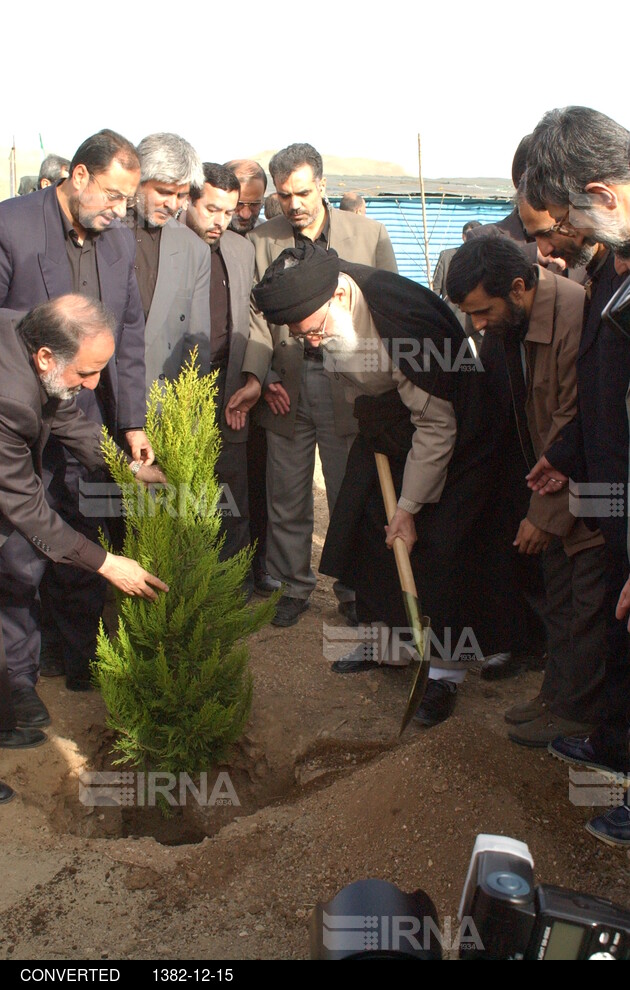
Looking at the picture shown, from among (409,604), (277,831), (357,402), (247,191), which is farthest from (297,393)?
(277,831)

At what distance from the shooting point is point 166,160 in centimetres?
423

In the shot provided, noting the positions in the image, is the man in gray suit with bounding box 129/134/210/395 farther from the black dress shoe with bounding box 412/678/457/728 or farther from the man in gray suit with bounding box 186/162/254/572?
the black dress shoe with bounding box 412/678/457/728

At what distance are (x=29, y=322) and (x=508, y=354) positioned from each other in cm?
180

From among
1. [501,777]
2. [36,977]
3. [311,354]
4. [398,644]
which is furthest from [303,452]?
[36,977]

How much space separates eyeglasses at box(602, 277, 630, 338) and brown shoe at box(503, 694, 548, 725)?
6.33ft

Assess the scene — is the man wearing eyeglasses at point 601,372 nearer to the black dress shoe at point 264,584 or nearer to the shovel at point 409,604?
the shovel at point 409,604

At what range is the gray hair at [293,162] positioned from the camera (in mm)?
4461

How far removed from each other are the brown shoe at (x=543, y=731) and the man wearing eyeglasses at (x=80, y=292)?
6.16ft

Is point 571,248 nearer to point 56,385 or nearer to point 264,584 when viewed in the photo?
point 56,385

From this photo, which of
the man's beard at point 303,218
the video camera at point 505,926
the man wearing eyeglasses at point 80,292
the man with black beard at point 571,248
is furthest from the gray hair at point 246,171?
the video camera at point 505,926

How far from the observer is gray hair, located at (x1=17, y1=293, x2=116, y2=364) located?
3260 mm

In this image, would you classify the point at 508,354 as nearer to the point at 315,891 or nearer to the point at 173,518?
the point at 173,518

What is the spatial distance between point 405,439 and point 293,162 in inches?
61.8

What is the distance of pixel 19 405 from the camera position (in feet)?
10.7
